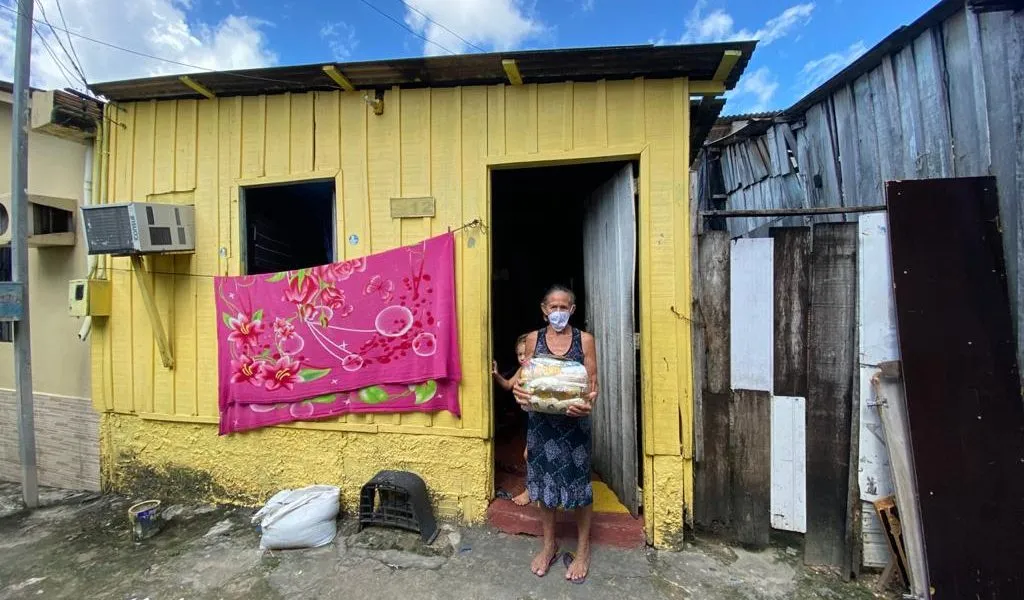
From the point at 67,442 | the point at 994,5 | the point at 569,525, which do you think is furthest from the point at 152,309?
the point at 994,5

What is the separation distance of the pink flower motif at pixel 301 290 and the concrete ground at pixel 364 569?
1711mm

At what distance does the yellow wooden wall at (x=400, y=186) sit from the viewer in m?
2.64

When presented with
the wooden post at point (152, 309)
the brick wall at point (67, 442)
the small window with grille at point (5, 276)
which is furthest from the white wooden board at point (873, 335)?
the small window with grille at point (5, 276)

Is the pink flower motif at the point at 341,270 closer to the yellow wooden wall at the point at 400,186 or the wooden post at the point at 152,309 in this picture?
the yellow wooden wall at the point at 400,186

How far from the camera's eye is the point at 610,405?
298 centimetres

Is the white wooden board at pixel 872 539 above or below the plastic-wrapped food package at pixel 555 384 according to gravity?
below

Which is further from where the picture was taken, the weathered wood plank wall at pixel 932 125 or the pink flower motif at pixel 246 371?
the pink flower motif at pixel 246 371

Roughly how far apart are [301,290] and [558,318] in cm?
200

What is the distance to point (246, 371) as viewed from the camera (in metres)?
3.11

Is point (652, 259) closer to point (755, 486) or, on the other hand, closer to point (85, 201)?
point (755, 486)

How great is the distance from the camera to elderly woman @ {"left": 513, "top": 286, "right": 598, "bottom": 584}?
239cm

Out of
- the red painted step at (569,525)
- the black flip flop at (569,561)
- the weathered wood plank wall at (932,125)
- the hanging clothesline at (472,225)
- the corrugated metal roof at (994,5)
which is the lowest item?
the black flip flop at (569,561)

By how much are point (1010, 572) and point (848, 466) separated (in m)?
0.74

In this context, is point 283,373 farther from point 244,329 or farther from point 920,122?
point 920,122
